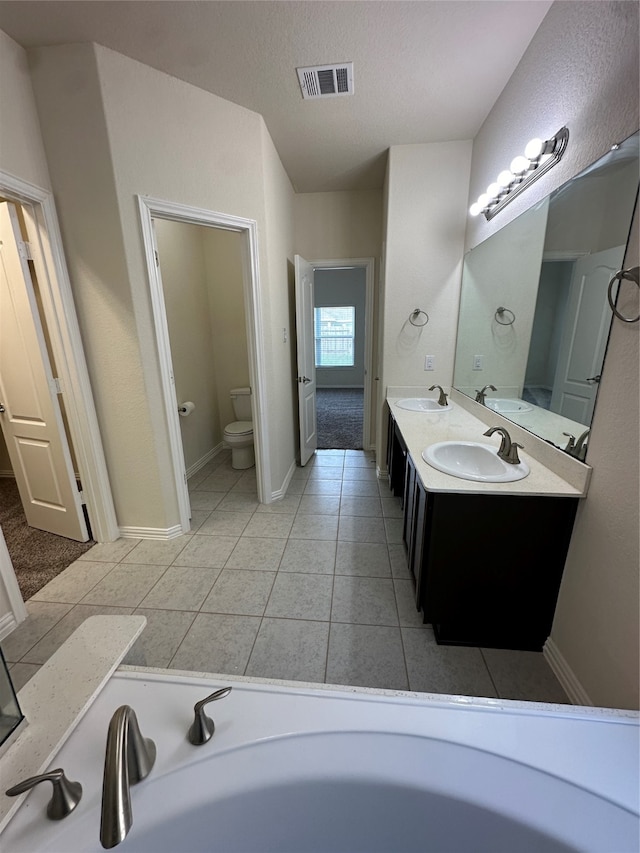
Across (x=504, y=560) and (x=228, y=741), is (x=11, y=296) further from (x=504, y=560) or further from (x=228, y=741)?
(x=504, y=560)

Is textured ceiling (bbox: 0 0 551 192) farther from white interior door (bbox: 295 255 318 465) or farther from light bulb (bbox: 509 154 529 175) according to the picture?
white interior door (bbox: 295 255 318 465)

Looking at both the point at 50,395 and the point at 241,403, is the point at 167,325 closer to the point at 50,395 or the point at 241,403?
the point at 50,395

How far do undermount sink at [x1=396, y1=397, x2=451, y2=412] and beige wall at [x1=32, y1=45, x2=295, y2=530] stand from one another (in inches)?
50.2

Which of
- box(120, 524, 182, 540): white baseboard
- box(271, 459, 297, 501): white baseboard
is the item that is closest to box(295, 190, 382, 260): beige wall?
A: box(271, 459, 297, 501): white baseboard

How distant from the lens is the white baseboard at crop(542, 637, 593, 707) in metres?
1.23

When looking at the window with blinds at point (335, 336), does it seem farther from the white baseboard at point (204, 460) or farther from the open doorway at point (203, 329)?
the white baseboard at point (204, 460)

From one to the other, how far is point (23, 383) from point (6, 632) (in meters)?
1.38

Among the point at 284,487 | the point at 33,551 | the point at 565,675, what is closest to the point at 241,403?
the point at 284,487

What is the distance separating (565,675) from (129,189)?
3102mm

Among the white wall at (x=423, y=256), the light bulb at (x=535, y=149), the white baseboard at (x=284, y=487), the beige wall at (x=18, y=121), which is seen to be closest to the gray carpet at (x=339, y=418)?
the white baseboard at (x=284, y=487)

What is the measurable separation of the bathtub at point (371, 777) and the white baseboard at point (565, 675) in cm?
62

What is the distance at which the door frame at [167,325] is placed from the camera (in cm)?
194

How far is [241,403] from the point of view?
12.3ft

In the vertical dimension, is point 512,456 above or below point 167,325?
below
